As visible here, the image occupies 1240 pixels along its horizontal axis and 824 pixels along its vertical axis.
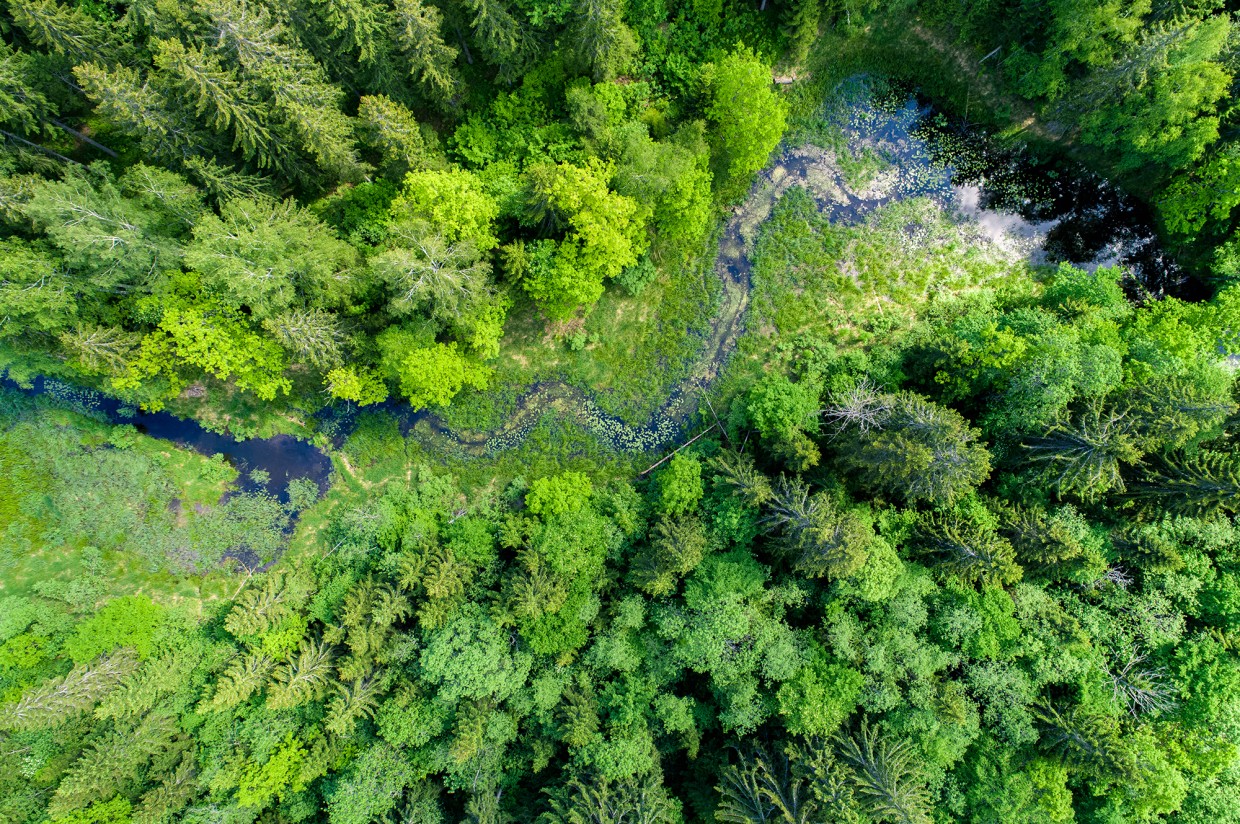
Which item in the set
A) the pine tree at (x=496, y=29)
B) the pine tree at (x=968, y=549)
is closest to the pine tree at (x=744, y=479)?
the pine tree at (x=968, y=549)

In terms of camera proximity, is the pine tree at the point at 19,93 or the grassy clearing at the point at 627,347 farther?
the grassy clearing at the point at 627,347

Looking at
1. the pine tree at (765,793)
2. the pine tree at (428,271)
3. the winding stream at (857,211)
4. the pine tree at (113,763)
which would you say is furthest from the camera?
the winding stream at (857,211)

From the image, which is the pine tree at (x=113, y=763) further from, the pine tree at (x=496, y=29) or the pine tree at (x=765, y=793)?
the pine tree at (x=496, y=29)

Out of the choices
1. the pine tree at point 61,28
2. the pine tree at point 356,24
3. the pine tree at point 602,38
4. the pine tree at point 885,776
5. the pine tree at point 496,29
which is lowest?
the pine tree at point 885,776

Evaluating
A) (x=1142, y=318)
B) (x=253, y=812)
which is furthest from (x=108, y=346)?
(x=1142, y=318)

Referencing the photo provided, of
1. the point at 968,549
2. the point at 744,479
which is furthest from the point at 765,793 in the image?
the point at 968,549

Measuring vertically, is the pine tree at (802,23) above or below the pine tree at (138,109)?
above
